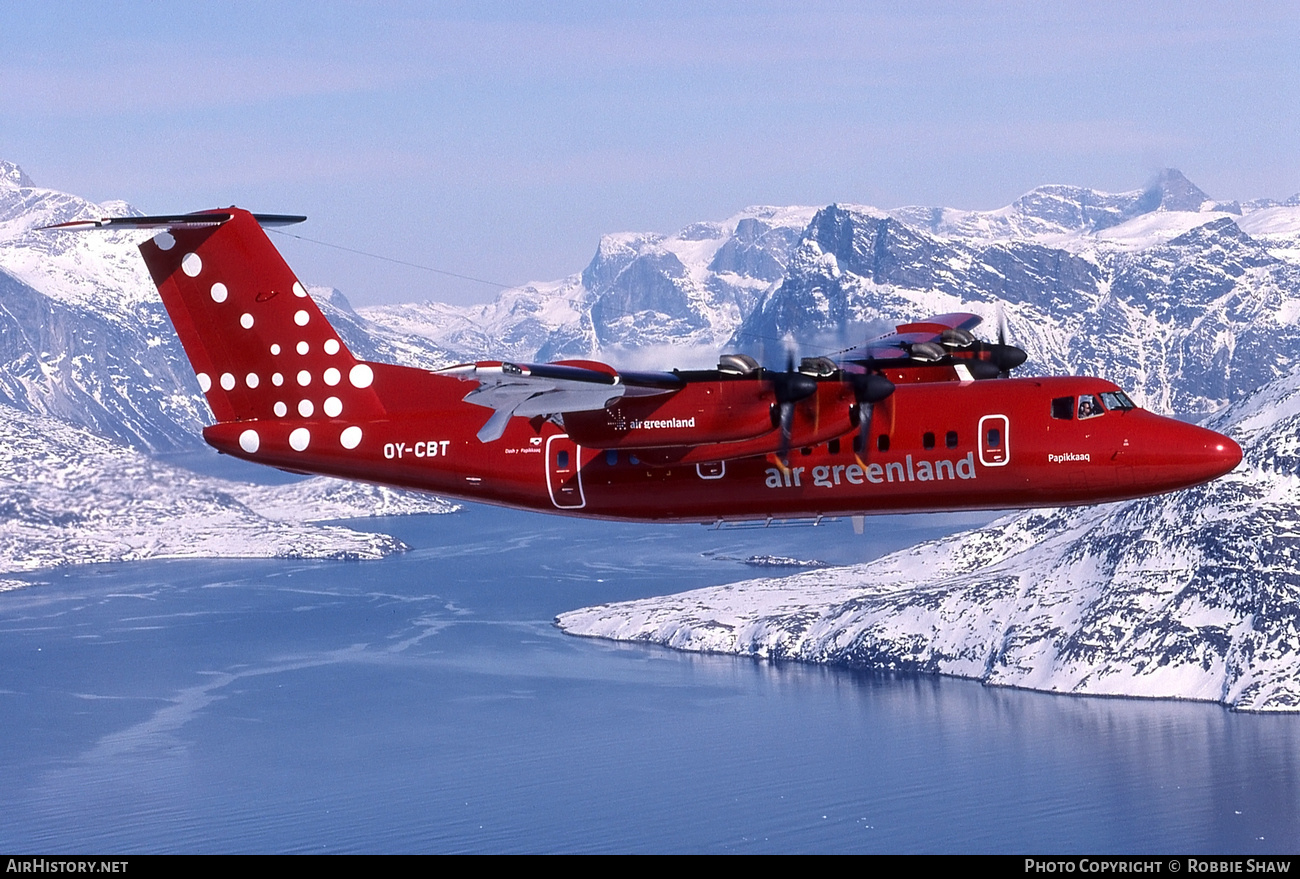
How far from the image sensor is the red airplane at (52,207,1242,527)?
127 ft

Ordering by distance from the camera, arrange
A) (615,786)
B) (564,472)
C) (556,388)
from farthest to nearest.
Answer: (615,786), (564,472), (556,388)

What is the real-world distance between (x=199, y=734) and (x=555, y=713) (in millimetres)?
48040

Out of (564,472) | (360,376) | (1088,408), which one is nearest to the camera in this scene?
(1088,408)

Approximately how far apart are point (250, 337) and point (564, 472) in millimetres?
11596

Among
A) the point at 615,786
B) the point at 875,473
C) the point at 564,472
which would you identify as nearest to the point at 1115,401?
the point at 875,473

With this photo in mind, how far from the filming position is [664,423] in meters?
38.7

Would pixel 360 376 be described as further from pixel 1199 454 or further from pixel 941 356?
pixel 1199 454

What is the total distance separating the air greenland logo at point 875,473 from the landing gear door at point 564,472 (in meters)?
5.75

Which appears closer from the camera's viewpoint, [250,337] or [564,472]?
[564,472]

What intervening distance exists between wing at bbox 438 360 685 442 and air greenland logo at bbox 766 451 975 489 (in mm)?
4628

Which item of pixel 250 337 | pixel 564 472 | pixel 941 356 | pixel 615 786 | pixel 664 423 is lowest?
pixel 615 786

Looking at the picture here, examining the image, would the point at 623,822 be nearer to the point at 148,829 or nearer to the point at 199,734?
the point at 148,829

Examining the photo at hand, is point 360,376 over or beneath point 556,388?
over
